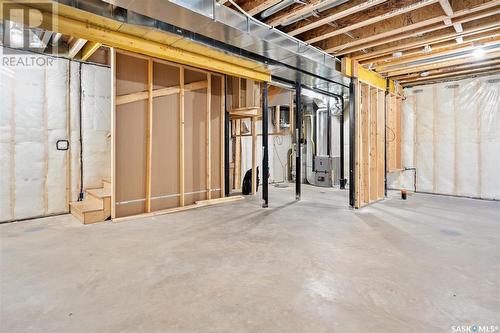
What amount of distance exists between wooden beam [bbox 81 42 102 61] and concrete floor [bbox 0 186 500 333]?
2482 mm

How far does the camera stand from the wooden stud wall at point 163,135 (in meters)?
3.89

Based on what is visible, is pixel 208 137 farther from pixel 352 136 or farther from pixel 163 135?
pixel 352 136

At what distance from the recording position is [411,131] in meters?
6.34

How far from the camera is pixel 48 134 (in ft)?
13.3

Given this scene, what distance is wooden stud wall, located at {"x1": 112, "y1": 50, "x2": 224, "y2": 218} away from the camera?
3.89 meters

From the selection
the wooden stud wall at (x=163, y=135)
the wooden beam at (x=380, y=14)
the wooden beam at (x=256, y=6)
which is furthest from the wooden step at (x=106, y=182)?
the wooden beam at (x=380, y=14)

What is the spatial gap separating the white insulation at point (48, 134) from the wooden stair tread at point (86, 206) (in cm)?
25

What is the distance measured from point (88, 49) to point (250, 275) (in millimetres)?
4035

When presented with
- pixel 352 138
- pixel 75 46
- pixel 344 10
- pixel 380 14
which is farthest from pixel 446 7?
pixel 75 46

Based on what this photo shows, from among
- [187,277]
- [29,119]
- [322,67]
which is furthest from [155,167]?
[322,67]

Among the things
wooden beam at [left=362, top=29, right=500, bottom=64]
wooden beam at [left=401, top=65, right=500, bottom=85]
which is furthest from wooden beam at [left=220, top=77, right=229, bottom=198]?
wooden beam at [left=401, top=65, right=500, bottom=85]

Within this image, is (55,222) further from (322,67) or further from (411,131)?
(411,131)

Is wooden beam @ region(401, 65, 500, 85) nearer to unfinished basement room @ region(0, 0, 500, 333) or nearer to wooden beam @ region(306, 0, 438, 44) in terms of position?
unfinished basement room @ region(0, 0, 500, 333)

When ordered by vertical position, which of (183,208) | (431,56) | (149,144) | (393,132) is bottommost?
(183,208)
